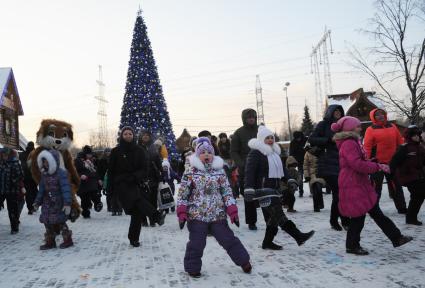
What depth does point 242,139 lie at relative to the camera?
29.5 feet

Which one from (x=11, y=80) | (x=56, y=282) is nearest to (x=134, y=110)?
(x=11, y=80)

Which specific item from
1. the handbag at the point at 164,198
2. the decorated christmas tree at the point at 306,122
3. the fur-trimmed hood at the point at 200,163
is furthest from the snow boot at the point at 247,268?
the decorated christmas tree at the point at 306,122

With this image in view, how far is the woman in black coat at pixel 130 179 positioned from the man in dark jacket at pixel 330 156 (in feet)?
9.44

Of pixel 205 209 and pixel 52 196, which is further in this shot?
pixel 52 196

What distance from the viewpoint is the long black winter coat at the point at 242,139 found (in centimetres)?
891

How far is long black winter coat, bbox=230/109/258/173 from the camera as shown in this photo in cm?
891

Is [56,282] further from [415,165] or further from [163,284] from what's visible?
[415,165]

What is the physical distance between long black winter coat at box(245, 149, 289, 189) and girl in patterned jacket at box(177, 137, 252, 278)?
129 centimetres

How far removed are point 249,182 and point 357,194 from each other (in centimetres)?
153

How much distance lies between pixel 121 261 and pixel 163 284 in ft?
4.84

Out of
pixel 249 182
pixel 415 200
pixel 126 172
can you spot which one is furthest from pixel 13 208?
pixel 415 200

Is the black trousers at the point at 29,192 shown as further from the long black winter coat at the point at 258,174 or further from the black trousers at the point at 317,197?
the long black winter coat at the point at 258,174

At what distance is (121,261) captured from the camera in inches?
244

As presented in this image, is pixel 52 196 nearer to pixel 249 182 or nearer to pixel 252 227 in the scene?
pixel 249 182
